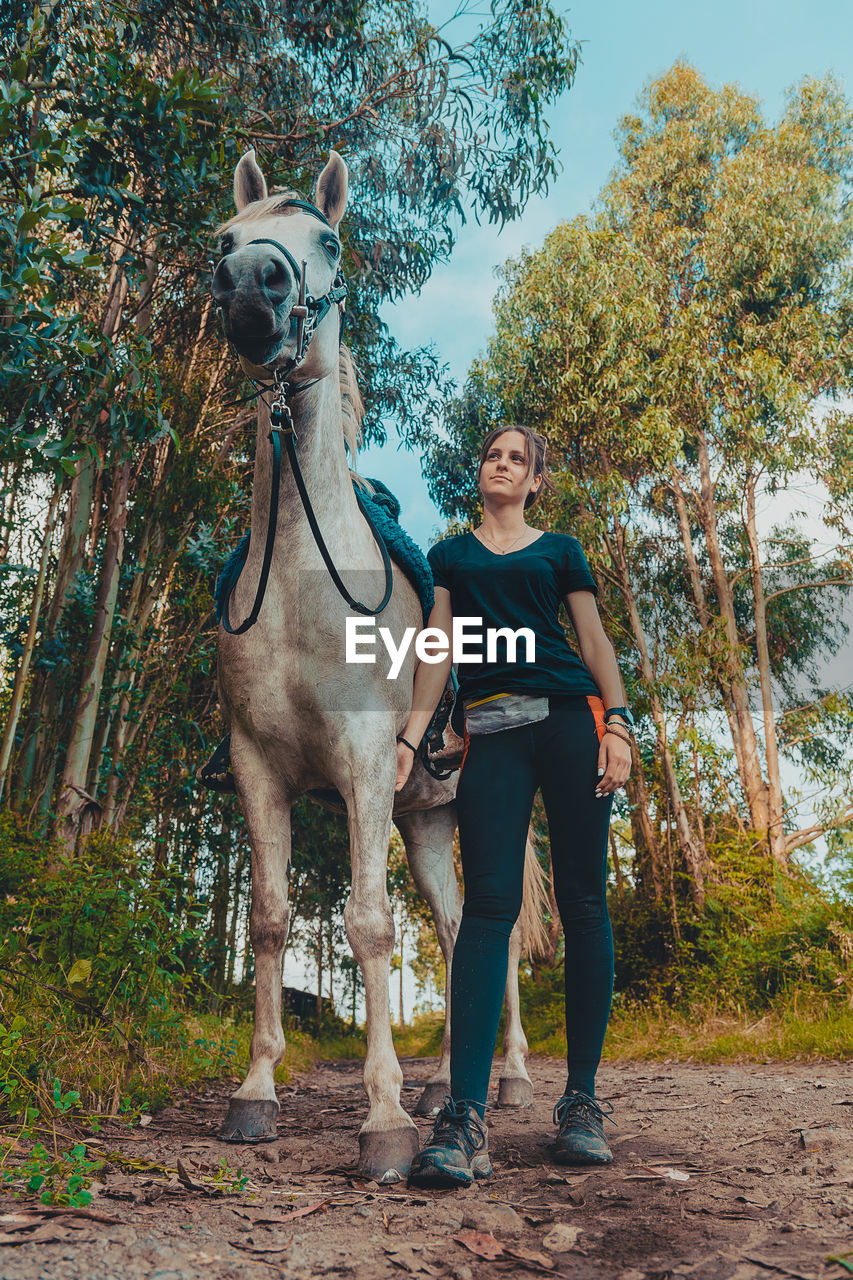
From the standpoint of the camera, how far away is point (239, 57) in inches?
294

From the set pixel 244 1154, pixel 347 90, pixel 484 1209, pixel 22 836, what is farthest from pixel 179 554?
pixel 484 1209

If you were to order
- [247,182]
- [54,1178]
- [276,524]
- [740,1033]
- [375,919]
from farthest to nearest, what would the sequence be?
1. [740,1033]
2. [247,182]
3. [276,524]
4. [375,919]
5. [54,1178]

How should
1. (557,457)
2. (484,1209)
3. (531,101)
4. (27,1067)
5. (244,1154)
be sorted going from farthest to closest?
(557,457), (531,101), (27,1067), (244,1154), (484,1209)

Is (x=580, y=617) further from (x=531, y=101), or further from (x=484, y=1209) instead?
(x=531, y=101)

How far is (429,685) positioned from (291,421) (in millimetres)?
955

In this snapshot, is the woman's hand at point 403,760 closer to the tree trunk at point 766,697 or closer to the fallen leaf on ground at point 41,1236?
the fallen leaf on ground at point 41,1236

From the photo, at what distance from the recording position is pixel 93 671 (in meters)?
6.35

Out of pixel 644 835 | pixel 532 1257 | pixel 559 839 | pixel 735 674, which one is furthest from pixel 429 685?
pixel 735 674

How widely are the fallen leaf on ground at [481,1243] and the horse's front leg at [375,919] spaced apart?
0.71 meters

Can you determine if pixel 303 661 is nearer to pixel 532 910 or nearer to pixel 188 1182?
pixel 188 1182

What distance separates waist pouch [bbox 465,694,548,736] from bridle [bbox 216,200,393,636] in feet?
1.92

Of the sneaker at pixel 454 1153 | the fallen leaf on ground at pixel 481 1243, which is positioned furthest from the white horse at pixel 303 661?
the fallen leaf on ground at pixel 481 1243

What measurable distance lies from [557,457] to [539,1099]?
28.8ft
